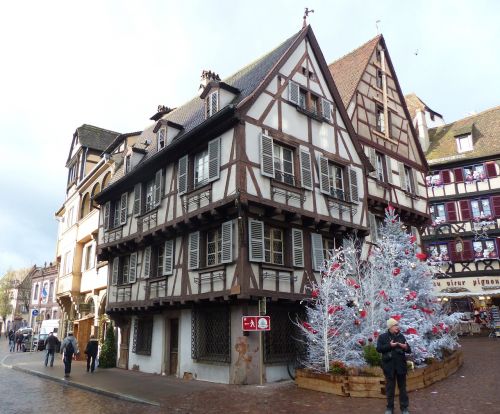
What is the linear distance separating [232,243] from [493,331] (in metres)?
16.2

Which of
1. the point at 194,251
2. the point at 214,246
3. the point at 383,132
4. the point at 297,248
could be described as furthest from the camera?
the point at 383,132

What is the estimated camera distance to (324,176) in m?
15.6

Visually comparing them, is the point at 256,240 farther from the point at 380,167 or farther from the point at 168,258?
the point at 380,167

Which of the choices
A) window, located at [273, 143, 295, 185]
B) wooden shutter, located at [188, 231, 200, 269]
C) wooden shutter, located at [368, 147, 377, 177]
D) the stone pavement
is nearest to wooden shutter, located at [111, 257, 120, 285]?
the stone pavement

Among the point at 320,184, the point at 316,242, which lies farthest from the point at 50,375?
the point at 320,184

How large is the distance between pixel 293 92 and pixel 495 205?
18.9 meters

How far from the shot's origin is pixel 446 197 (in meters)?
29.4

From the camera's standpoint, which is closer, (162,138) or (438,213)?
(162,138)

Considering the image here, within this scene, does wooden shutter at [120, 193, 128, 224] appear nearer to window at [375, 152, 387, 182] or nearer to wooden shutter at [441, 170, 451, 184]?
window at [375, 152, 387, 182]

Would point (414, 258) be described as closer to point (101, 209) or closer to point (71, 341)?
point (71, 341)

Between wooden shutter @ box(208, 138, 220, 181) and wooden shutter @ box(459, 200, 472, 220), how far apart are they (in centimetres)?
2092

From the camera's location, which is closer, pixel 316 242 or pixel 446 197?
pixel 316 242

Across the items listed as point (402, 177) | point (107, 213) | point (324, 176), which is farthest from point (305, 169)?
point (107, 213)

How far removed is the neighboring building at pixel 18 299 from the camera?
2482 inches
